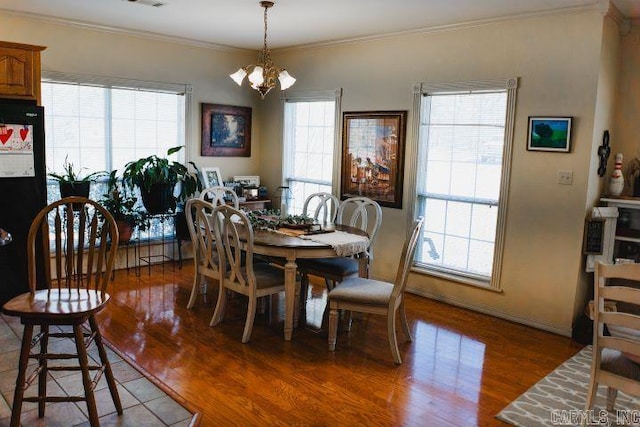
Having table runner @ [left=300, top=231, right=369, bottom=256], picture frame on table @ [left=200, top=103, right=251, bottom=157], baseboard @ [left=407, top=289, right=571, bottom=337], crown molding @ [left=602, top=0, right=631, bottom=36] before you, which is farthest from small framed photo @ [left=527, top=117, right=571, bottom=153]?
picture frame on table @ [left=200, top=103, right=251, bottom=157]

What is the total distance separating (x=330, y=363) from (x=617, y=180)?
2676mm

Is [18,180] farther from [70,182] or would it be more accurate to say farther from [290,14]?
[290,14]

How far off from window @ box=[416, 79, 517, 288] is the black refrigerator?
326cm

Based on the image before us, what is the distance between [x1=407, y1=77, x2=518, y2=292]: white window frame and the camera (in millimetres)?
4344

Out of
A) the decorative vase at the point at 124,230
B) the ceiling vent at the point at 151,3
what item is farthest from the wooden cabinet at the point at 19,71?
the decorative vase at the point at 124,230

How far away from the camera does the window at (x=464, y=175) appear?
448cm

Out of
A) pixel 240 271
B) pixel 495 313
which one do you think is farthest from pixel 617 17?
pixel 240 271

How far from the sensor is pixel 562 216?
413 cm

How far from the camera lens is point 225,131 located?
631 centimetres

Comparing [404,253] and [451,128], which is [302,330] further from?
[451,128]

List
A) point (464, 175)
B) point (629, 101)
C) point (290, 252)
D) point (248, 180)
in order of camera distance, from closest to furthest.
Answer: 1. point (290, 252)
2. point (629, 101)
3. point (464, 175)
4. point (248, 180)

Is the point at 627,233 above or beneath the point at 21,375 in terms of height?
above

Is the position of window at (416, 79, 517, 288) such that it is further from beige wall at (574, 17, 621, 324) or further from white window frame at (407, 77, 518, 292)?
beige wall at (574, 17, 621, 324)

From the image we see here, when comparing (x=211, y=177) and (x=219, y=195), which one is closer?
(x=219, y=195)
